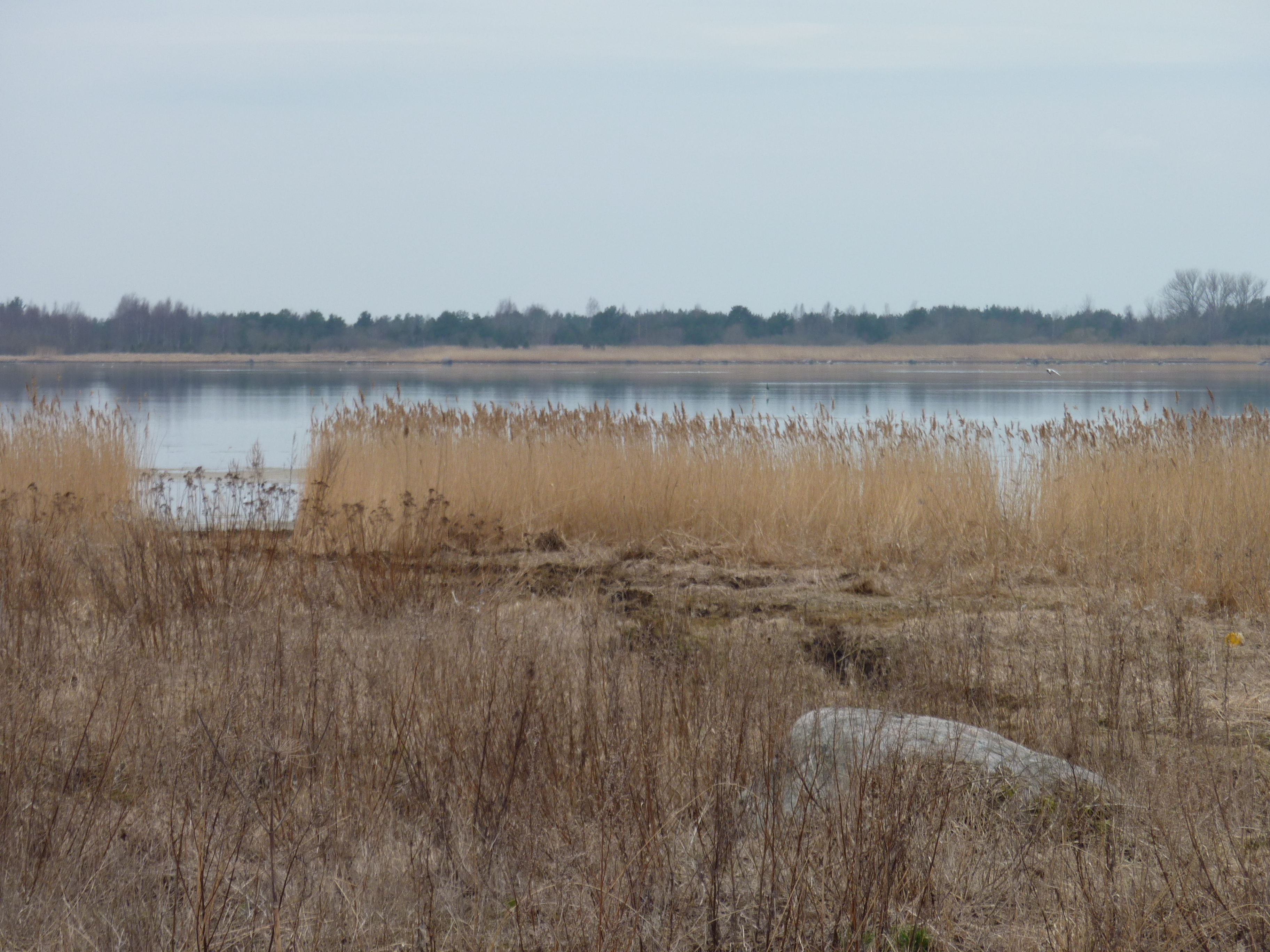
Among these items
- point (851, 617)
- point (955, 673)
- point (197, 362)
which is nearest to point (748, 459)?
point (851, 617)

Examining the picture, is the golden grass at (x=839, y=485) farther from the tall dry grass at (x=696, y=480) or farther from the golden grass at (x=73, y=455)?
A: the golden grass at (x=73, y=455)

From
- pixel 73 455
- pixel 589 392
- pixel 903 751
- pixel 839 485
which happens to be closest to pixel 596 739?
pixel 903 751

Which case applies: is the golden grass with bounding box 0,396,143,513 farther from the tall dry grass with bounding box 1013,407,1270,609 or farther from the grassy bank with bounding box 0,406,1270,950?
the tall dry grass with bounding box 1013,407,1270,609

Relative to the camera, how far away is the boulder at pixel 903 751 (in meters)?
3.32

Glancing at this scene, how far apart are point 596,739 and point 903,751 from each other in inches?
39.6

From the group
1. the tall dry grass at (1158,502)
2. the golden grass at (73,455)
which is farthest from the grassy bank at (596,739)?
the golden grass at (73,455)

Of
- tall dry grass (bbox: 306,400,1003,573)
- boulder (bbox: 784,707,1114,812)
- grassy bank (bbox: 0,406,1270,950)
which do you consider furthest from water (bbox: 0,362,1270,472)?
boulder (bbox: 784,707,1114,812)

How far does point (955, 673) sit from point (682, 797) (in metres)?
2.28

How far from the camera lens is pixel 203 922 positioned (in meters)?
2.30

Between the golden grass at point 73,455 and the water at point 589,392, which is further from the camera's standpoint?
the water at point 589,392

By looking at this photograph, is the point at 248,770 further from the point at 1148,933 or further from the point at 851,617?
the point at 851,617

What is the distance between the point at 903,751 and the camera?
351 centimetres

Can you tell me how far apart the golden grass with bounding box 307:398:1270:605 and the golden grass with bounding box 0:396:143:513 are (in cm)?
203

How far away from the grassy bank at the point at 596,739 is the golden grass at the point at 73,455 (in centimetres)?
188
